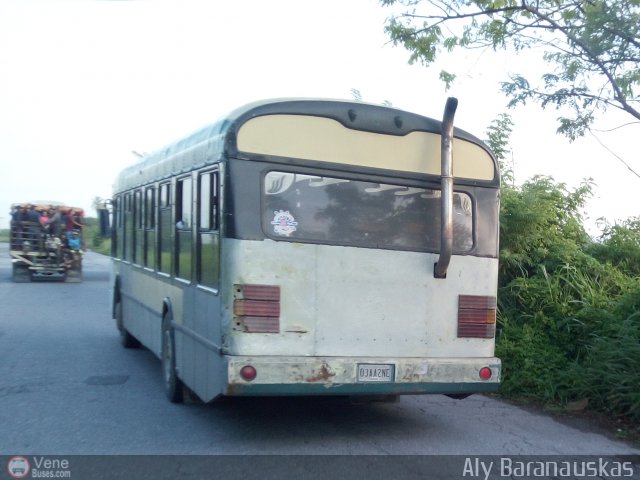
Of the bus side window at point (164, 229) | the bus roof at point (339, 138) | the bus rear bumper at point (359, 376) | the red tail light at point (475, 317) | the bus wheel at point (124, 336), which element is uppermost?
the bus roof at point (339, 138)

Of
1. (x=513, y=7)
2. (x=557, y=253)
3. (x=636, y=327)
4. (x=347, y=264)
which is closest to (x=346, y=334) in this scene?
(x=347, y=264)

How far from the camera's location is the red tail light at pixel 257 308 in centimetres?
639

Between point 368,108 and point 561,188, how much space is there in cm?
540

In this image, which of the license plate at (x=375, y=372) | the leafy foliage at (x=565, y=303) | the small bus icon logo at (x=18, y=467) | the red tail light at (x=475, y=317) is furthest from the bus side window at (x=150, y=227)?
the leafy foliage at (x=565, y=303)

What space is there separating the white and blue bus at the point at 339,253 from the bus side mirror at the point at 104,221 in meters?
5.93

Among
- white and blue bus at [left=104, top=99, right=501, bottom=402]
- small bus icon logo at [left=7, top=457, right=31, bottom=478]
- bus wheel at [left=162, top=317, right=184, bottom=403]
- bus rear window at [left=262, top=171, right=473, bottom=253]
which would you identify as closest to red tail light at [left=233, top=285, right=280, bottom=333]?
white and blue bus at [left=104, top=99, right=501, bottom=402]

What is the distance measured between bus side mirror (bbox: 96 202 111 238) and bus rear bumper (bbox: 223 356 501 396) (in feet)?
24.9

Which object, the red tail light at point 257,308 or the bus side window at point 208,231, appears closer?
the red tail light at point 257,308

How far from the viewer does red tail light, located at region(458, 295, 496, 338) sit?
7.18 metres

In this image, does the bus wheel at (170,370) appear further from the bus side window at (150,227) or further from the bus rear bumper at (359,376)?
the bus rear bumper at (359,376)

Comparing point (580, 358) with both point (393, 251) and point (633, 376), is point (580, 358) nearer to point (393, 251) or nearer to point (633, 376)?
point (633, 376)

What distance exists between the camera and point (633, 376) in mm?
7984

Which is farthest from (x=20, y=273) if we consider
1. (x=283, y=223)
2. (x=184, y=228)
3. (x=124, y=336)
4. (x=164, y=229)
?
(x=283, y=223)

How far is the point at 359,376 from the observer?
666cm
